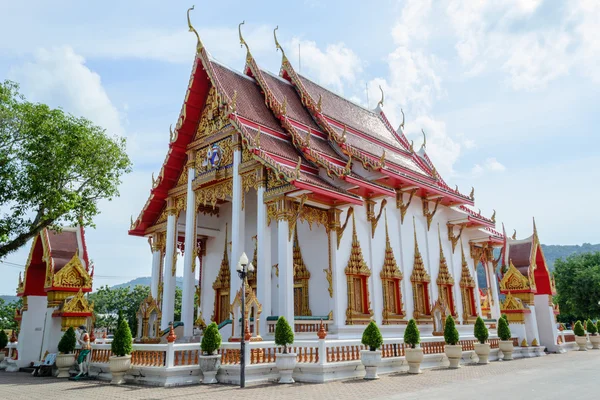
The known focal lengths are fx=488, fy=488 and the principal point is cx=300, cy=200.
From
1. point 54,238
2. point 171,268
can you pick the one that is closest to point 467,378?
point 171,268

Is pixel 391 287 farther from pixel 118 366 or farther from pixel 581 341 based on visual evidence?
pixel 581 341

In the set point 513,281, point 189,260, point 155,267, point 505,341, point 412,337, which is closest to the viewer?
point 412,337

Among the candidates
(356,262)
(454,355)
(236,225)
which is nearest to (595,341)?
(454,355)

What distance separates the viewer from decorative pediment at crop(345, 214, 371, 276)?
43.1 ft

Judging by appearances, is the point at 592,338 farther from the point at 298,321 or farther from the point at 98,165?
the point at 98,165

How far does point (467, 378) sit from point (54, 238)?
11.0 m

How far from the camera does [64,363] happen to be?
11.2 metres

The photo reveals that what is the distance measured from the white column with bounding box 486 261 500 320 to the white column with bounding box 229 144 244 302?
1238 cm

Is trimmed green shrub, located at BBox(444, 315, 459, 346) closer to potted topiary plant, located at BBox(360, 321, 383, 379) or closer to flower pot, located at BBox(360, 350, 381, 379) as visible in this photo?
potted topiary plant, located at BBox(360, 321, 383, 379)

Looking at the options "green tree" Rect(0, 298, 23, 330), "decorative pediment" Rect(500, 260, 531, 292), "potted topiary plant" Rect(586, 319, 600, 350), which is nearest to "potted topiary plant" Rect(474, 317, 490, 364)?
"decorative pediment" Rect(500, 260, 531, 292)

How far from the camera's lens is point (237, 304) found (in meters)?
11.0

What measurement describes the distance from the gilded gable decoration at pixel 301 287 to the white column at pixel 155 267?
16.5 feet

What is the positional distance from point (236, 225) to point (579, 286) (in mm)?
32487

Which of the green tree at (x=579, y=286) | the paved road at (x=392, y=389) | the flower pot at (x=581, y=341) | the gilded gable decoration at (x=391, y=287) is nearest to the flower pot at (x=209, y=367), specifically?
the paved road at (x=392, y=389)
